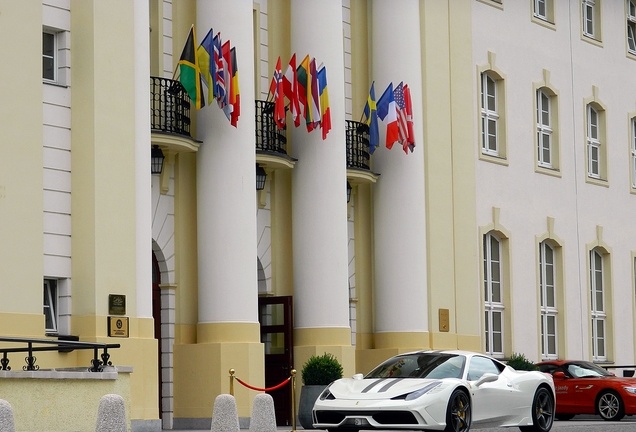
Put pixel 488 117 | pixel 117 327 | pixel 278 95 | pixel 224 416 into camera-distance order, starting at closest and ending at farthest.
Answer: pixel 224 416 → pixel 117 327 → pixel 278 95 → pixel 488 117

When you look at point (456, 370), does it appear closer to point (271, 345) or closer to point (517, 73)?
point (271, 345)

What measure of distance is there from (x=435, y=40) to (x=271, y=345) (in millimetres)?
9375

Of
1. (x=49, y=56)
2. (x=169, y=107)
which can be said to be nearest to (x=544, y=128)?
(x=169, y=107)

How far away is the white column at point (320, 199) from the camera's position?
29.0 m

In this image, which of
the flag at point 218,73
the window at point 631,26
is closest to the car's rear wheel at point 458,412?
the flag at point 218,73

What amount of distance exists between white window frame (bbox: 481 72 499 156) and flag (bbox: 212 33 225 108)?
1153 cm

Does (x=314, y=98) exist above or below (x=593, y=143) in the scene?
below

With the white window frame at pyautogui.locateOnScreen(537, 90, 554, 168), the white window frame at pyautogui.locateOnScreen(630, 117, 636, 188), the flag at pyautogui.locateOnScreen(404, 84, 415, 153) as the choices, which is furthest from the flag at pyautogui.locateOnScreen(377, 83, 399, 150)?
the white window frame at pyautogui.locateOnScreen(630, 117, 636, 188)

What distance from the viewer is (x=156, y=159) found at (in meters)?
26.3

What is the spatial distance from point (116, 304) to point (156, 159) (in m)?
3.90

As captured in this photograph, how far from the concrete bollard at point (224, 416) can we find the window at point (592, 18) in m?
26.7

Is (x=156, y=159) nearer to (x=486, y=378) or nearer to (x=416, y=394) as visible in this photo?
(x=486, y=378)

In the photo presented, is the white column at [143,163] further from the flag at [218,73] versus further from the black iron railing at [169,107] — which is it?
the flag at [218,73]

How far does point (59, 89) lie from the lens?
77.6 feet
